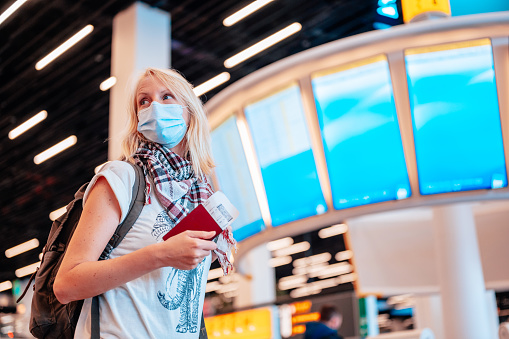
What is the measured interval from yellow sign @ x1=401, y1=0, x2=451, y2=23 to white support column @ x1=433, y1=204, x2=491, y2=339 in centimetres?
251

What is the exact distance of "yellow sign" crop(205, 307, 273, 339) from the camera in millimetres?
15297

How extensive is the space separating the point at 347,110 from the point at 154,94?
207 inches

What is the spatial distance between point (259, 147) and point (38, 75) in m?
7.60

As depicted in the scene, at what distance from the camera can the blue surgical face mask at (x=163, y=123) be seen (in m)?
1.93

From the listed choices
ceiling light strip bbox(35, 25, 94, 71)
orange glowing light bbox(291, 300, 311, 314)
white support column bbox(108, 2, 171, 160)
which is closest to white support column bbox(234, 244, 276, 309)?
orange glowing light bbox(291, 300, 311, 314)

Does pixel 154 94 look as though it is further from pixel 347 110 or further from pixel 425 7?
pixel 425 7

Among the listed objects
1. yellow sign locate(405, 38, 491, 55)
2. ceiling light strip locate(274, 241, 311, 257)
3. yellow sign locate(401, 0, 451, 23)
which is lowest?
yellow sign locate(405, 38, 491, 55)

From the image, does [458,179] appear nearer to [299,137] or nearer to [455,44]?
[455,44]

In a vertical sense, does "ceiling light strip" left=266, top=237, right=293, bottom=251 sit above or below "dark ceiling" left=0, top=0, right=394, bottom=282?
below

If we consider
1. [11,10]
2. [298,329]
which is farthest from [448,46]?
[298,329]

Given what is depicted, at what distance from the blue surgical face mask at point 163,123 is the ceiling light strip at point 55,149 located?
14.6 meters

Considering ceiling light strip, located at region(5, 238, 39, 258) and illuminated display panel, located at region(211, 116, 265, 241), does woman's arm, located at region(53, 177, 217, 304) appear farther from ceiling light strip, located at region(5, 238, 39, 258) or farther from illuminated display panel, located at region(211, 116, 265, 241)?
ceiling light strip, located at region(5, 238, 39, 258)

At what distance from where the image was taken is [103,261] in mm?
1584

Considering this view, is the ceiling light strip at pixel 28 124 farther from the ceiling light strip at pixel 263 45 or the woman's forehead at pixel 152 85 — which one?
the woman's forehead at pixel 152 85
